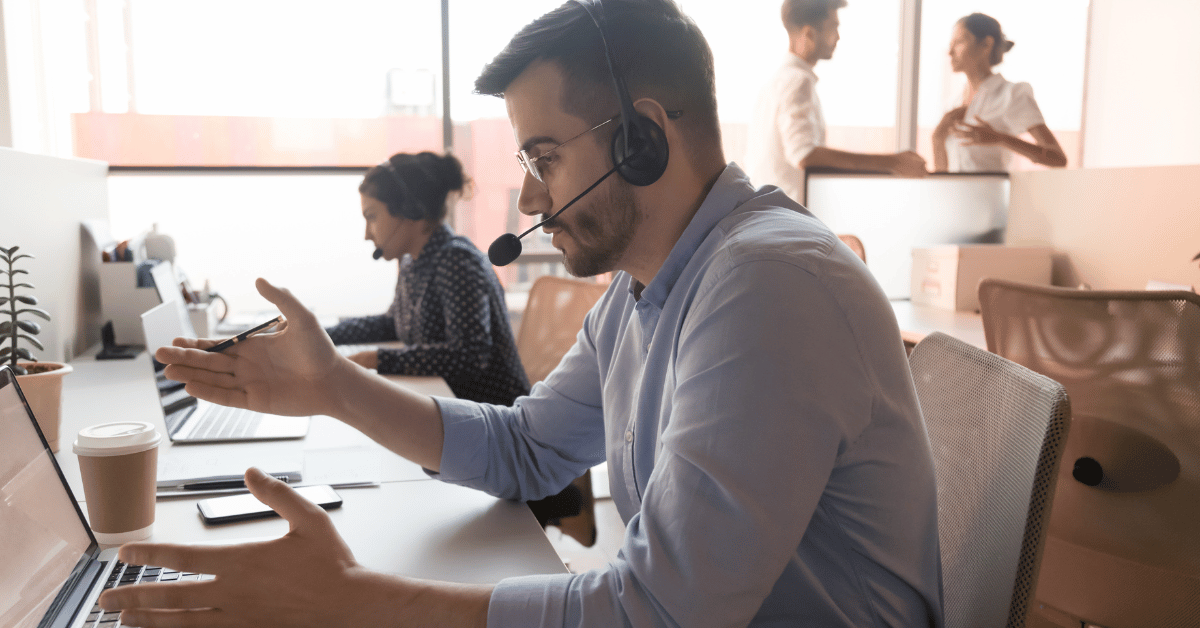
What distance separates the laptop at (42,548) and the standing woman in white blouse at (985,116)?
302cm

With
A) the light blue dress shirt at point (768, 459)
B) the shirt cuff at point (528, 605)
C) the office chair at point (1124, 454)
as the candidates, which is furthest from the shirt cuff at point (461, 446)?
the office chair at point (1124, 454)

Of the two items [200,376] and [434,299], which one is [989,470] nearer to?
[200,376]

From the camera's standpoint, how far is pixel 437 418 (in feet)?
3.32

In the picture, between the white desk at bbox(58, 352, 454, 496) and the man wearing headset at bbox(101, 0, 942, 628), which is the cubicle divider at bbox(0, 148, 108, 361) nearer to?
the white desk at bbox(58, 352, 454, 496)

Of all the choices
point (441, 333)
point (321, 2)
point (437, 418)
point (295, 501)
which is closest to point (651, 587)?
point (295, 501)

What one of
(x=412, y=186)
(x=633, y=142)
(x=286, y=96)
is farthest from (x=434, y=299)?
(x=286, y=96)

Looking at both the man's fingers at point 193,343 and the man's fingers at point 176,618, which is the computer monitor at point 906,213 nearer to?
the man's fingers at point 193,343

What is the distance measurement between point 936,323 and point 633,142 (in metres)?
1.93

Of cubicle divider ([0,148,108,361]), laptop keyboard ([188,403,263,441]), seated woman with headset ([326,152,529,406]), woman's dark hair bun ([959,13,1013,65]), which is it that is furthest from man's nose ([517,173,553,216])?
woman's dark hair bun ([959,13,1013,65])

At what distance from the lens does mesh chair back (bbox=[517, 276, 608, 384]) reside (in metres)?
2.34

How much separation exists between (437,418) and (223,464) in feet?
1.15

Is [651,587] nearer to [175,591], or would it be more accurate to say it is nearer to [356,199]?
[175,591]

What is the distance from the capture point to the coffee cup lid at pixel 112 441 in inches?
31.9

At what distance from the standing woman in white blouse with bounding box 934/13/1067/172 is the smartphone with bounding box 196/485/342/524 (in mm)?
2772
